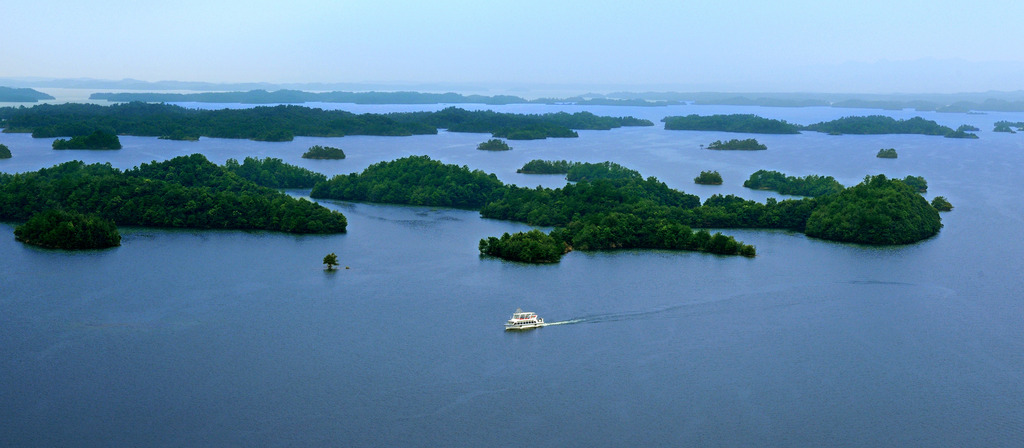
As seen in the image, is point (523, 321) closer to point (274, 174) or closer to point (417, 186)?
point (417, 186)

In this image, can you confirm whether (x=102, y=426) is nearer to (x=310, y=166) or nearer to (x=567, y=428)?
(x=567, y=428)

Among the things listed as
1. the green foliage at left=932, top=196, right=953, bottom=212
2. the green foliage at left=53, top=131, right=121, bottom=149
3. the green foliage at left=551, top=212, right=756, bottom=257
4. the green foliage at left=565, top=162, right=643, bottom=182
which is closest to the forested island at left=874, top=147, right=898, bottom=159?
the green foliage at left=565, top=162, right=643, bottom=182

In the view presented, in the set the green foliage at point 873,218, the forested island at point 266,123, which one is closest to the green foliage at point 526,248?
the green foliage at point 873,218

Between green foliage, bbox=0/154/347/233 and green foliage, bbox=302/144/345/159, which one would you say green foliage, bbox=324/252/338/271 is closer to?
green foliage, bbox=0/154/347/233

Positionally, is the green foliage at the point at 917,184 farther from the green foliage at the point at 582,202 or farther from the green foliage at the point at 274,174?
the green foliage at the point at 274,174

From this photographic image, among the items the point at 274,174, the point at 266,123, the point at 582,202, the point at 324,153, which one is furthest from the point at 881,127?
the point at 582,202

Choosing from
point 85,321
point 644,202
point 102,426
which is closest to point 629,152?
point 644,202
